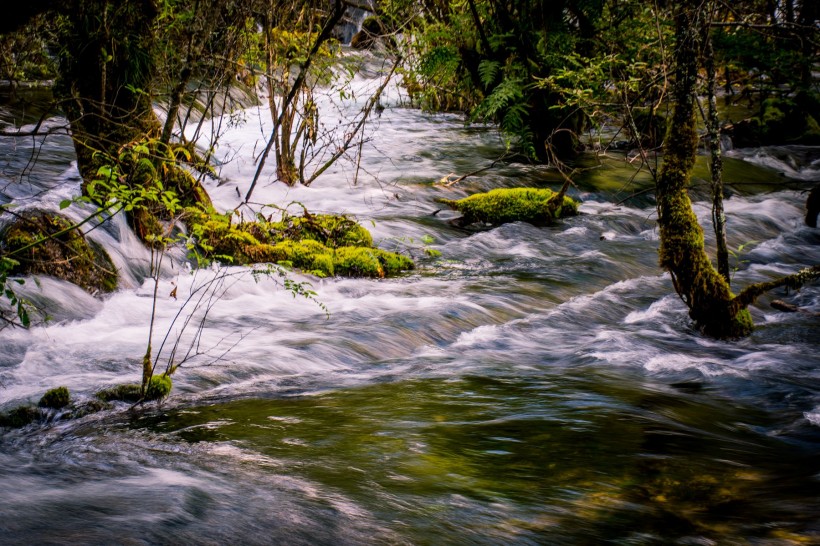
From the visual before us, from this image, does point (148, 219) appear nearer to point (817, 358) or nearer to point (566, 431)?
point (566, 431)

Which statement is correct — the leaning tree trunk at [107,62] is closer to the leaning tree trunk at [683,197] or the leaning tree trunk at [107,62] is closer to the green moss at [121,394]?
the green moss at [121,394]

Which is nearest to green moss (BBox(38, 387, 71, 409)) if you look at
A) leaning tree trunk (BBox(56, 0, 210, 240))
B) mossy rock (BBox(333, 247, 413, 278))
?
leaning tree trunk (BBox(56, 0, 210, 240))

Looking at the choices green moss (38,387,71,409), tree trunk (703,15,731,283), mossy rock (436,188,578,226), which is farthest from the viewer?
mossy rock (436,188,578,226)

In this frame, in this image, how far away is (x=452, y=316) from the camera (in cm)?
670

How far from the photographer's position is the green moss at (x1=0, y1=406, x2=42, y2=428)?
3965 mm

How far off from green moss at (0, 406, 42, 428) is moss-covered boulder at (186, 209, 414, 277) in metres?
3.11

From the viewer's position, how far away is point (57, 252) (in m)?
6.23

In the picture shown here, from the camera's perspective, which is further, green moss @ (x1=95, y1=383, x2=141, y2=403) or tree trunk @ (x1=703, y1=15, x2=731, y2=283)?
tree trunk @ (x1=703, y1=15, x2=731, y2=283)

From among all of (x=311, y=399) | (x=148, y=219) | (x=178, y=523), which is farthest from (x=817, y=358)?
(x=148, y=219)

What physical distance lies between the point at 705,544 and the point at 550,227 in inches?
331

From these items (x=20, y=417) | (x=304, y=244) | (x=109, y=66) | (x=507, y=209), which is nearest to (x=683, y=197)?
(x=304, y=244)

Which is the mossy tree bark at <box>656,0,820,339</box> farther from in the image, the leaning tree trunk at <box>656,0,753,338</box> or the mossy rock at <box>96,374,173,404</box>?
the mossy rock at <box>96,374,173,404</box>

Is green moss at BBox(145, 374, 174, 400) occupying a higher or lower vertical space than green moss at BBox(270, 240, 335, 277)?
lower

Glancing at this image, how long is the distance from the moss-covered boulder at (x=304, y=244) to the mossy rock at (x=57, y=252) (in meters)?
1.06
